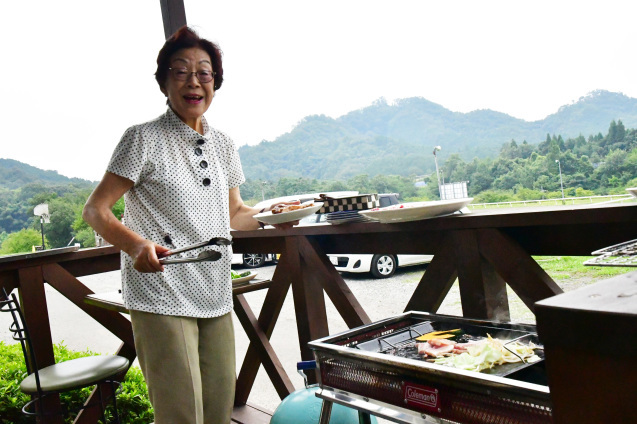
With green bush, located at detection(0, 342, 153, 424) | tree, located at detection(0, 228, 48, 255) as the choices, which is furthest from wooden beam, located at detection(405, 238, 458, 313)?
tree, located at detection(0, 228, 48, 255)

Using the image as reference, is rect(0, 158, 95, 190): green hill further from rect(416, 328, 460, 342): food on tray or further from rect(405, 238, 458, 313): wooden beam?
rect(416, 328, 460, 342): food on tray

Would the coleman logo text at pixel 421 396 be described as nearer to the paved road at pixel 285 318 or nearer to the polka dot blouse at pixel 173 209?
the polka dot blouse at pixel 173 209

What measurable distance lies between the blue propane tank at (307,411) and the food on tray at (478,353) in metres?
0.64

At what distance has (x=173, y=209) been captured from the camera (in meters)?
1.73

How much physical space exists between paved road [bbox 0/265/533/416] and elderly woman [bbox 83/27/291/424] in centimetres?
93

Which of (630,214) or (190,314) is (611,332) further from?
(190,314)

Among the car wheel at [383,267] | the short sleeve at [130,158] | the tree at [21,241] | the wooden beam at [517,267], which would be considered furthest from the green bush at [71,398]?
the wooden beam at [517,267]

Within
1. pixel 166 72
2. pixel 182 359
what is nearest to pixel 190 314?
pixel 182 359

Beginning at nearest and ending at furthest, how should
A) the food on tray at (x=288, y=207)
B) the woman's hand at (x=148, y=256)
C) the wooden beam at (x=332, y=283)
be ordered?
the woman's hand at (x=148, y=256) → the food on tray at (x=288, y=207) → the wooden beam at (x=332, y=283)

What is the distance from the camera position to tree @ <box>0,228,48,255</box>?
3305 millimetres

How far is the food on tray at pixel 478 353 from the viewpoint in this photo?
121 centimetres

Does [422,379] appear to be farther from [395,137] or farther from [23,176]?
[23,176]

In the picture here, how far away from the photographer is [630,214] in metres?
1.31

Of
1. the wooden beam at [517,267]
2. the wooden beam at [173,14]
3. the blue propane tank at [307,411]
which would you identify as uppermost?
the wooden beam at [173,14]
